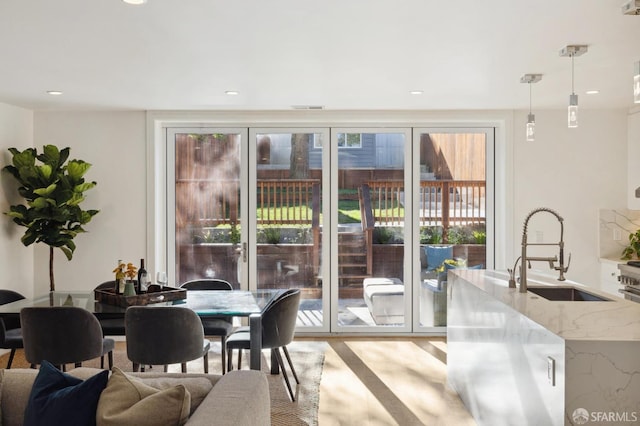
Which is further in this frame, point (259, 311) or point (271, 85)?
point (271, 85)

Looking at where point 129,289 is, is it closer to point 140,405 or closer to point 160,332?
point 160,332

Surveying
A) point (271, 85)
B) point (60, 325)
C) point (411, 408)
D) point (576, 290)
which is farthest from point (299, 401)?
point (271, 85)

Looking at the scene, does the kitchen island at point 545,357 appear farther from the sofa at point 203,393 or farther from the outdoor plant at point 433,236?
the outdoor plant at point 433,236

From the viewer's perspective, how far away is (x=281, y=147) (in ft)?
20.7

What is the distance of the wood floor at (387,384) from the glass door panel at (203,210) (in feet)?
4.83

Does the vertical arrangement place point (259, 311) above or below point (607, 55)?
below

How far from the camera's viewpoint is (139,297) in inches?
160

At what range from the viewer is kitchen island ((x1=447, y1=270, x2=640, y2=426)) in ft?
7.36

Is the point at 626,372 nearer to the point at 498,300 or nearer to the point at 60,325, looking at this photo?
the point at 498,300

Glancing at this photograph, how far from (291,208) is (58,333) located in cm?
301

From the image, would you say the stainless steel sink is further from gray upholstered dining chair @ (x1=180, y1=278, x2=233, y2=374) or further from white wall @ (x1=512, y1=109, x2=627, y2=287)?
white wall @ (x1=512, y1=109, x2=627, y2=287)

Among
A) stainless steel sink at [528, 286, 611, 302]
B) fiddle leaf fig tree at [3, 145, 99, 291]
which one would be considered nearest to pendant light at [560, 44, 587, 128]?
stainless steel sink at [528, 286, 611, 302]

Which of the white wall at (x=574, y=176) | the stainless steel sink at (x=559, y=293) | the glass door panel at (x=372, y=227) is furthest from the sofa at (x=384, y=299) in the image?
the stainless steel sink at (x=559, y=293)

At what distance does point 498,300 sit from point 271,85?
2.43 meters
